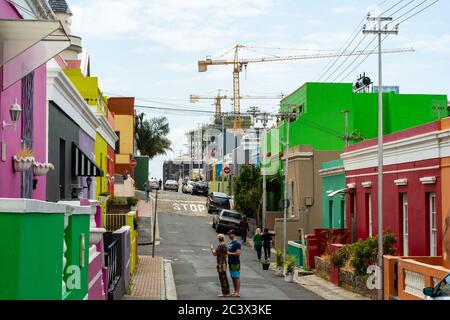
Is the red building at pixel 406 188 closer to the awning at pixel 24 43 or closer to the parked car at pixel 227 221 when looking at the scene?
the awning at pixel 24 43

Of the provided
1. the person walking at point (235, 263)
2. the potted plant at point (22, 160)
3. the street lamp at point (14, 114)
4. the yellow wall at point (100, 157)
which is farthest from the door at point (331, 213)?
the street lamp at point (14, 114)

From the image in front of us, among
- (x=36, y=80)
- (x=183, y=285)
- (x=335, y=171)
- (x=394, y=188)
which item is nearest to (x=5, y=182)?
(x=36, y=80)

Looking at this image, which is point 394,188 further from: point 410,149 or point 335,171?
point 335,171

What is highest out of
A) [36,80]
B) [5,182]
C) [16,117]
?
[36,80]

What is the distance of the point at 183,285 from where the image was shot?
76.7 ft

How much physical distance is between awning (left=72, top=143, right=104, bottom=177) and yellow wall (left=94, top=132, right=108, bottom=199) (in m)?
7.03

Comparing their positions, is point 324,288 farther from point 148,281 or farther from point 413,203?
point 148,281

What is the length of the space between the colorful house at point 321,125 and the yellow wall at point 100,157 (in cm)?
1278

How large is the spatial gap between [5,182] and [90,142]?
15.2 metres

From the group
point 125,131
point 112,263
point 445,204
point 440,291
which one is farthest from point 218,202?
point 440,291

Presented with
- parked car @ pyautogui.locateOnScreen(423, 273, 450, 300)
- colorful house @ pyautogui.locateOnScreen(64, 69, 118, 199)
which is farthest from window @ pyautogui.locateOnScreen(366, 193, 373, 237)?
parked car @ pyautogui.locateOnScreen(423, 273, 450, 300)

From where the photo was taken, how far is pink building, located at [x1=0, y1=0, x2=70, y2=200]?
12641 millimetres

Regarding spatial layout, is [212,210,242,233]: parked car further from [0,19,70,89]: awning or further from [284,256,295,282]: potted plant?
[0,19,70,89]: awning

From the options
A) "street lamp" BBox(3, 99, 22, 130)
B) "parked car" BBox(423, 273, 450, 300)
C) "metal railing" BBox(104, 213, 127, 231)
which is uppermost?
"street lamp" BBox(3, 99, 22, 130)
